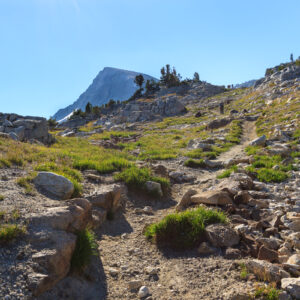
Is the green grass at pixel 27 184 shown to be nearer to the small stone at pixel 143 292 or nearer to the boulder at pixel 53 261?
the boulder at pixel 53 261

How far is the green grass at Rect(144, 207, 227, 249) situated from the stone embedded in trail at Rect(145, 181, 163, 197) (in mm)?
2961

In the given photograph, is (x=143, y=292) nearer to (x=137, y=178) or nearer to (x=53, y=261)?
(x=53, y=261)

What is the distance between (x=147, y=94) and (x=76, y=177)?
107 meters

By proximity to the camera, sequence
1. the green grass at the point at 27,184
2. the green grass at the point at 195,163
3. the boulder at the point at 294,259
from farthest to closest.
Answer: the green grass at the point at 195,163 → the green grass at the point at 27,184 → the boulder at the point at 294,259

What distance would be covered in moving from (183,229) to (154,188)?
343cm

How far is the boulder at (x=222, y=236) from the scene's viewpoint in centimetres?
509

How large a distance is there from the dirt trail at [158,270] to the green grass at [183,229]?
0.21m

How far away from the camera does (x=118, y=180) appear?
30.9ft

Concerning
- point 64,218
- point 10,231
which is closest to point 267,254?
point 64,218

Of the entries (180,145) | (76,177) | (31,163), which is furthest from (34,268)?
(180,145)

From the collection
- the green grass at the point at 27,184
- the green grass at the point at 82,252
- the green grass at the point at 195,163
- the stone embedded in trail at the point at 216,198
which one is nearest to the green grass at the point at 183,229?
the stone embedded in trail at the point at 216,198

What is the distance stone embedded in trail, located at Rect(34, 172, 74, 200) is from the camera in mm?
6462

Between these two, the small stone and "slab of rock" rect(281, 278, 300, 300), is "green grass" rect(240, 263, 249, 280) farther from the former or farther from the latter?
the small stone

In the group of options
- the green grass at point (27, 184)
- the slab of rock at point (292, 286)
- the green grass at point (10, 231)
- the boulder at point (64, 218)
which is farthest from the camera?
the green grass at point (27, 184)
